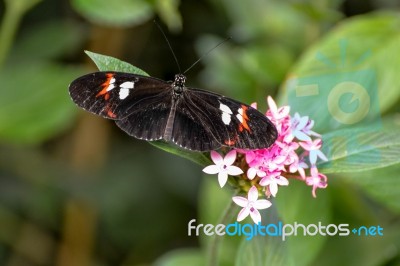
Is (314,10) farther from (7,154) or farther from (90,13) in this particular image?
(7,154)

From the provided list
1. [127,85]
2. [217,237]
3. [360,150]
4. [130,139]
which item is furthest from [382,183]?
[130,139]

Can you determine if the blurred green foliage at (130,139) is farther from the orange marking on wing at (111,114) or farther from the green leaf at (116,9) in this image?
the orange marking on wing at (111,114)

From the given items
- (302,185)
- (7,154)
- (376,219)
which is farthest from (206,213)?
(7,154)

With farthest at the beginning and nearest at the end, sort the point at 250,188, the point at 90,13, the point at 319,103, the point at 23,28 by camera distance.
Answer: the point at 23,28, the point at 90,13, the point at 319,103, the point at 250,188

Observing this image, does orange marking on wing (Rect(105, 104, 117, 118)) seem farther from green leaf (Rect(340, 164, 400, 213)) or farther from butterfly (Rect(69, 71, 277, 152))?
green leaf (Rect(340, 164, 400, 213))

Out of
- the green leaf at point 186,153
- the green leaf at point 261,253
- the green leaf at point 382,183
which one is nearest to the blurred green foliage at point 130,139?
Result: the green leaf at point 382,183
